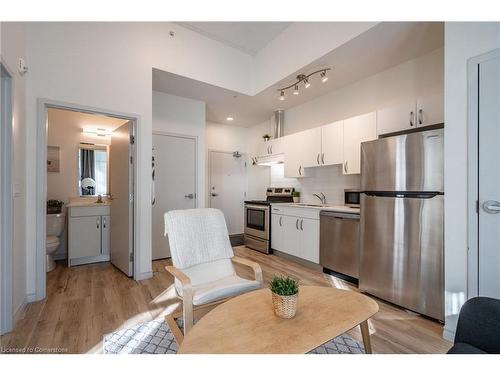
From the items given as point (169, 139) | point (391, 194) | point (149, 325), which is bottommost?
point (149, 325)

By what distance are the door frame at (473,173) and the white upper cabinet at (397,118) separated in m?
0.85

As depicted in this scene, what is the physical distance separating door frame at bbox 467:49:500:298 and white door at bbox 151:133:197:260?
11.2 ft

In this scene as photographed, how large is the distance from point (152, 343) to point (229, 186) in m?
3.96

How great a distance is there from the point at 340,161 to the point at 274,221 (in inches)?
57.1

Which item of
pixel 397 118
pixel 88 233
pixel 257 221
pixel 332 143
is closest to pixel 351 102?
pixel 332 143

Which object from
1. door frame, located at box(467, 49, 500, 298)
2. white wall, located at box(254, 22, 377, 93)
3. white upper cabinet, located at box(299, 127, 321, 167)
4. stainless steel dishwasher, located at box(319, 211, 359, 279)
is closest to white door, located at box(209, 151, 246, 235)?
white wall, located at box(254, 22, 377, 93)

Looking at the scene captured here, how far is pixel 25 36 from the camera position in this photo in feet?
7.56

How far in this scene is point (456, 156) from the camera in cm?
177

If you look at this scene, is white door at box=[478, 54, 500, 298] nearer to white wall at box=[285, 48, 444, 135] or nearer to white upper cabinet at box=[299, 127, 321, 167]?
white wall at box=[285, 48, 444, 135]

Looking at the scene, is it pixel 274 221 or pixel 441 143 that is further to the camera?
pixel 274 221

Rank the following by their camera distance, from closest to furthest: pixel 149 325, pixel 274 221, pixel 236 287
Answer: pixel 236 287 < pixel 149 325 < pixel 274 221

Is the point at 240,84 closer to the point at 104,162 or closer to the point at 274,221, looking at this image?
the point at 274,221

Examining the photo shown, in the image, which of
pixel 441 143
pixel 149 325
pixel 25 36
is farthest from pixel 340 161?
pixel 25 36

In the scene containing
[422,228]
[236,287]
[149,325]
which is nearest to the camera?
[236,287]
